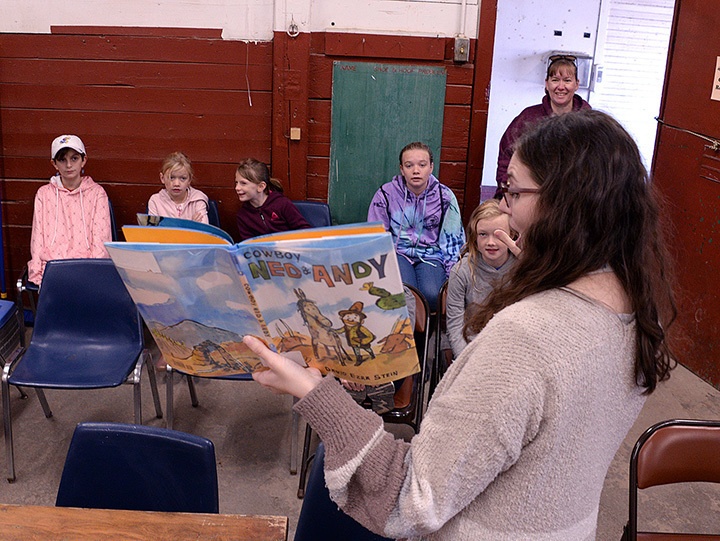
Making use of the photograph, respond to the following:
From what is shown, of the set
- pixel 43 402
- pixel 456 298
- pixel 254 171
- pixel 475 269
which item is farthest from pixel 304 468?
pixel 254 171

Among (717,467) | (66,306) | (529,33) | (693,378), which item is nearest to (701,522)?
(717,467)

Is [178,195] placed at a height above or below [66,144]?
below

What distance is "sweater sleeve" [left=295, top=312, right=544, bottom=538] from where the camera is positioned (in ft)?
3.41

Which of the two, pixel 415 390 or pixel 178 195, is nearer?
pixel 415 390

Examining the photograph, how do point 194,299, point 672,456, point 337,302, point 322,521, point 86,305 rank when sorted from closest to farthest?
point 337,302, point 194,299, point 322,521, point 672,456, point 86,305

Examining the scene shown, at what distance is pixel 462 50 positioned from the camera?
425 cm

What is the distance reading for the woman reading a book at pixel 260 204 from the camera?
13.7ft

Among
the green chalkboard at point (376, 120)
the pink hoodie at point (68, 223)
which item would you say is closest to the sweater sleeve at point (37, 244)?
the pink hoodie at point (68, 223)

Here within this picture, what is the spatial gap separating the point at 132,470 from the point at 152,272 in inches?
30.2

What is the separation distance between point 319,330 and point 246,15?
3.33 metres

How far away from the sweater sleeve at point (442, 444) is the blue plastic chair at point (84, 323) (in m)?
2.23

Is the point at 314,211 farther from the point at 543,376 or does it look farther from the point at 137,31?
the point at 543,376

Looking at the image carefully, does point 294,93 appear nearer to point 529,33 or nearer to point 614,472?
point 614,472

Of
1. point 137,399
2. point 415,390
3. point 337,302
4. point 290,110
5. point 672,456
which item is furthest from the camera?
point 290,110
